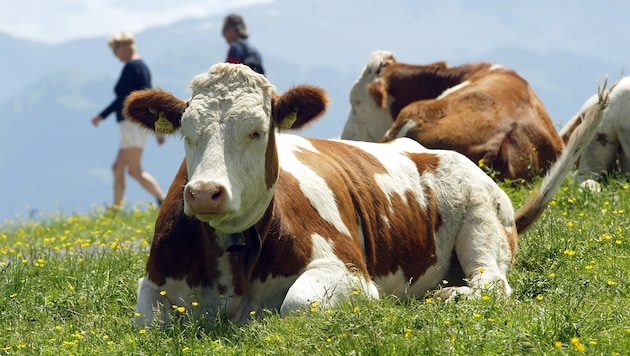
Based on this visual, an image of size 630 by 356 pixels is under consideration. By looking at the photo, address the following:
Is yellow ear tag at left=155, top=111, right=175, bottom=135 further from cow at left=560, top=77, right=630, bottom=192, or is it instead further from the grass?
cow at left=560, top=77, right=630, bottom=192

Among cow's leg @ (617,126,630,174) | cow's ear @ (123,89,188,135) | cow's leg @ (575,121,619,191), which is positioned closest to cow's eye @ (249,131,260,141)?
cow's ear @ (123,89,188,135)

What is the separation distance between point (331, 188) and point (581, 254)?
2.14 metres

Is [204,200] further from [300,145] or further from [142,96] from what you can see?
[300,145]

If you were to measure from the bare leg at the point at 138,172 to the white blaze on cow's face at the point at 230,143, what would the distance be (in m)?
11.2

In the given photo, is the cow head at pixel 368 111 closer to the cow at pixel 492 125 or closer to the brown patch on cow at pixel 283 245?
the cow at pixel 492 125

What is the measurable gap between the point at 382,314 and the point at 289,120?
5.57ft

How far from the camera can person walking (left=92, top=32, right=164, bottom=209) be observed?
59.0 ft

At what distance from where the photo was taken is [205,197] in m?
6.28

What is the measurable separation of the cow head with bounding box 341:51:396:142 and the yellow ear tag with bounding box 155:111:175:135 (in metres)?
9.82

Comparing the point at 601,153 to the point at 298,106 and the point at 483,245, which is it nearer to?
the point at 483,245

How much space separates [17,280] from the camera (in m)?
8.39

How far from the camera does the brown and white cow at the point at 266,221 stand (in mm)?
6734

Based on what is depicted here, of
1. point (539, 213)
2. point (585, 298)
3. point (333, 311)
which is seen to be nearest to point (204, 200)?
point (333, 311)

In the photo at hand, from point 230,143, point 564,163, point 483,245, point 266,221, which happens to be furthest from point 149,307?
point 564,163
